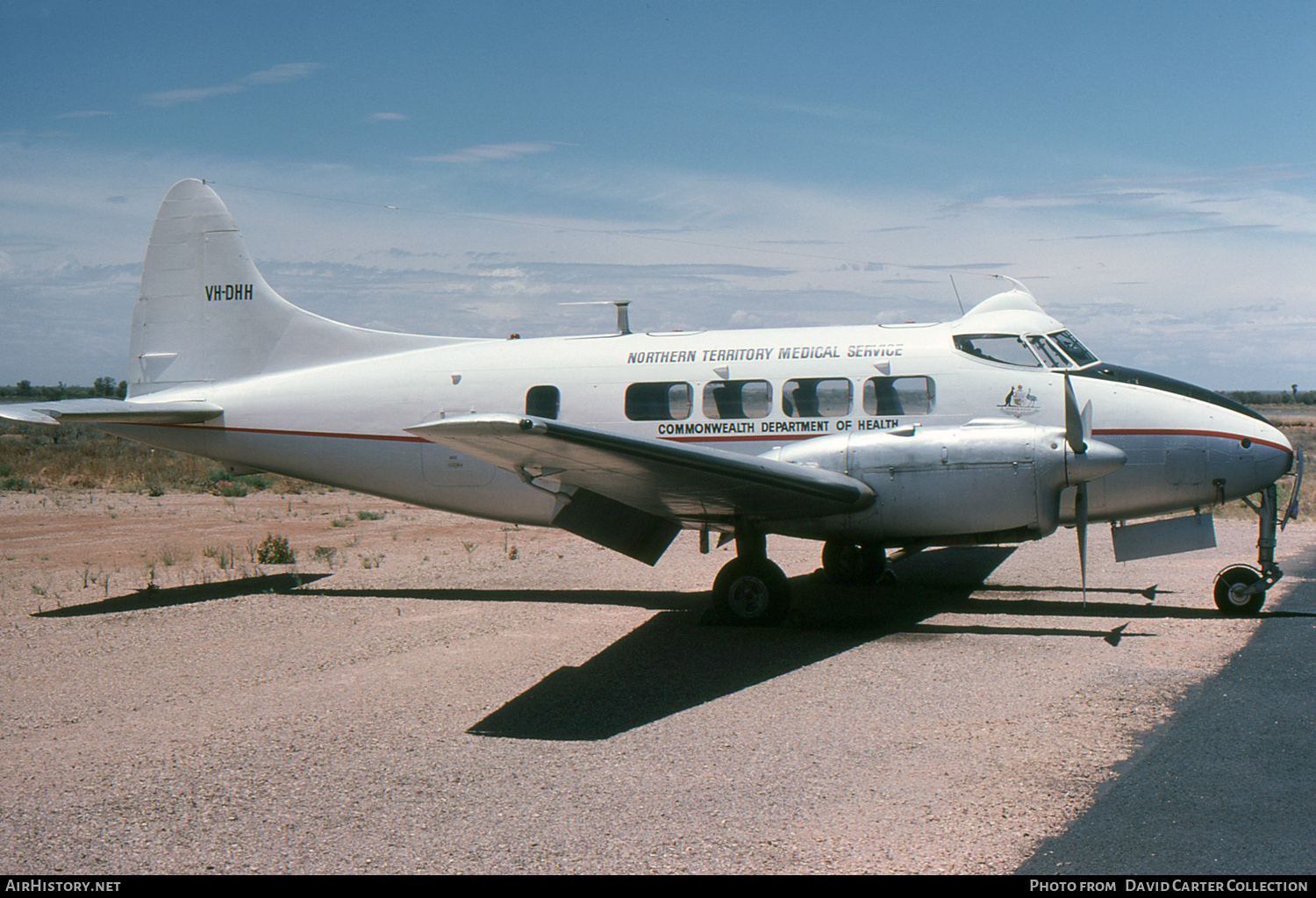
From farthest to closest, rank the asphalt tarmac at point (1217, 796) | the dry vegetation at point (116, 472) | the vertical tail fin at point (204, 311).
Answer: the dry vegetation at point (116, 472)
the vertical tail fin at point (204, 311)
the asphalt tarmac at point (1217, 796)

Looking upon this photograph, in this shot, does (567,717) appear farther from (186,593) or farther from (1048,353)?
(186,593)

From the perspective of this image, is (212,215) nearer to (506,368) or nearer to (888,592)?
(506,368)

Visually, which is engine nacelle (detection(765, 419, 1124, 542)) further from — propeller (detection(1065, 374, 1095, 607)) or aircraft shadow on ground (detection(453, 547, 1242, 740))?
aircraft shadow on ground (detection(453, 547, 1242, 740))

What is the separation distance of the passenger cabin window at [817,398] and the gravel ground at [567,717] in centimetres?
233

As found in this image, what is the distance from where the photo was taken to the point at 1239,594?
10.3 metres

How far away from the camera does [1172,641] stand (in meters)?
9.24

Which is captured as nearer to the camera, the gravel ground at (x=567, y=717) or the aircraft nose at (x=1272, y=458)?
the gravel ground at (x=567, y=717)

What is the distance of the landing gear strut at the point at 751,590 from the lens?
34.2 ft

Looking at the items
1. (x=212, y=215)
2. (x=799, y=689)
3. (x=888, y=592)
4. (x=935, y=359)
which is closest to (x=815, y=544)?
(x=888, y=592)

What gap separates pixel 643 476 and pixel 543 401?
3.76 m

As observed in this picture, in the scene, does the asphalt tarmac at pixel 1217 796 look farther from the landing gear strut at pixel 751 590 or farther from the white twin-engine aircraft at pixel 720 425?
the landing gear strut at pixel 751 590

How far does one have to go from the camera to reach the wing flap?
7543mm

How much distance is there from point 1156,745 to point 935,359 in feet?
18.9

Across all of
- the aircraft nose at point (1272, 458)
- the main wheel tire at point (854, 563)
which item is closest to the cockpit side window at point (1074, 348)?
the aircraft nose at point (1272, 458)
